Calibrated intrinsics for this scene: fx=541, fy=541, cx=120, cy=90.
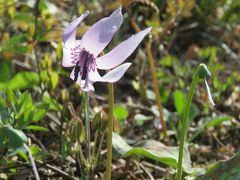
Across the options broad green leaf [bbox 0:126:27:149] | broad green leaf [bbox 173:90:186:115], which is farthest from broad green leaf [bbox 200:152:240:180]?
broad green leaf [bbox 173:90:186:115]

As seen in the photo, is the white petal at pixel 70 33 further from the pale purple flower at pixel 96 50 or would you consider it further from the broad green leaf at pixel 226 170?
the broad green leaf at pixel 226 170

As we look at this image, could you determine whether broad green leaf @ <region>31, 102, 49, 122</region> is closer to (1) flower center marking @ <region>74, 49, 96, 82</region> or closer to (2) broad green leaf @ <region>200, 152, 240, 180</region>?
(1) flower center marking @ <region>74, 49, 96, 82</region>

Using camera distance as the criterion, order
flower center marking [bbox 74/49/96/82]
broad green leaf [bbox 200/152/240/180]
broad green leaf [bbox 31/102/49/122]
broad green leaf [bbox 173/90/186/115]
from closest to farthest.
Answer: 1. flower center marking [bbox 74/49/96/82]
2. broad green leaf [bbox 200/152/240/180]
3. broad green leaf [bbox 31/102/49/122]
4. broad green leaf [bbox 173/90/186/115]

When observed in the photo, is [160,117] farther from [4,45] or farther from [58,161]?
[4,45]

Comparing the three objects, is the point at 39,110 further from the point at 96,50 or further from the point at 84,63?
the point at 96,50

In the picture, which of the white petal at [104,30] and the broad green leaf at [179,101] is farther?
the broad green leaf at [179,101]

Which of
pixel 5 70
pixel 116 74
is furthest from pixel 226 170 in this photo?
pixel 5 70

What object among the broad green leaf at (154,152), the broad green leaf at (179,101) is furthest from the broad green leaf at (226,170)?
the broad green leaf at (179,101)
